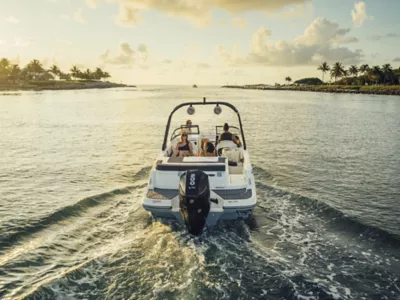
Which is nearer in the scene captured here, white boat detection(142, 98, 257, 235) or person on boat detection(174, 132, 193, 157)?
white boat detection(142, 98, 257, 235)

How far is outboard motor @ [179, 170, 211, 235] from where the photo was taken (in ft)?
24.8

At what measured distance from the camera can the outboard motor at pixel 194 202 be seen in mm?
7555

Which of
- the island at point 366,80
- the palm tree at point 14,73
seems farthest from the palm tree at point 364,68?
the palm tree at point 14,73

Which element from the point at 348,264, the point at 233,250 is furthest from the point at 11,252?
the point at 348,264

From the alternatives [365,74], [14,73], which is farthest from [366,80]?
[14,73]

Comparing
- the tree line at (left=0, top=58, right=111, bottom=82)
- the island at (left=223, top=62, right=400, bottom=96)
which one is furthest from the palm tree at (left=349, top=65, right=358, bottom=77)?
the tree line at (left=0, top=58, right=111, bottom=82)

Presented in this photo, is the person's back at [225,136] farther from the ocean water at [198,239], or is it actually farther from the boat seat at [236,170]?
the ocean water at [198,239]

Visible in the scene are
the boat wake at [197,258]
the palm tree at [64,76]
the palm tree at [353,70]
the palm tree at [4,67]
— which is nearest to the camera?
the boat wake at [197,258]

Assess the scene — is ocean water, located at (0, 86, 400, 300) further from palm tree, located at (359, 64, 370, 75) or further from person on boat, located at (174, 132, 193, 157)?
palm tree, located at (359, 64, 370, 75)

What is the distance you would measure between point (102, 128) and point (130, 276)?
2723cm

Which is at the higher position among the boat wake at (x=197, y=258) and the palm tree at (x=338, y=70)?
the palm tree at (x=338, y=70)

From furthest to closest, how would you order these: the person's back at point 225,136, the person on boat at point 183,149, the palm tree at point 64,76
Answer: the palm tree at point 64,76 < the person's back at point 225,136 < the person on boat at point 183,149

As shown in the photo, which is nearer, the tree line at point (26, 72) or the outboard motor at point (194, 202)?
the outboard motor at point (194, 202)

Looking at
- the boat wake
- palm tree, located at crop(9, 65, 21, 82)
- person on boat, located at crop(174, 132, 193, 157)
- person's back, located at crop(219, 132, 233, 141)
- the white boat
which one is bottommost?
the boat wake
